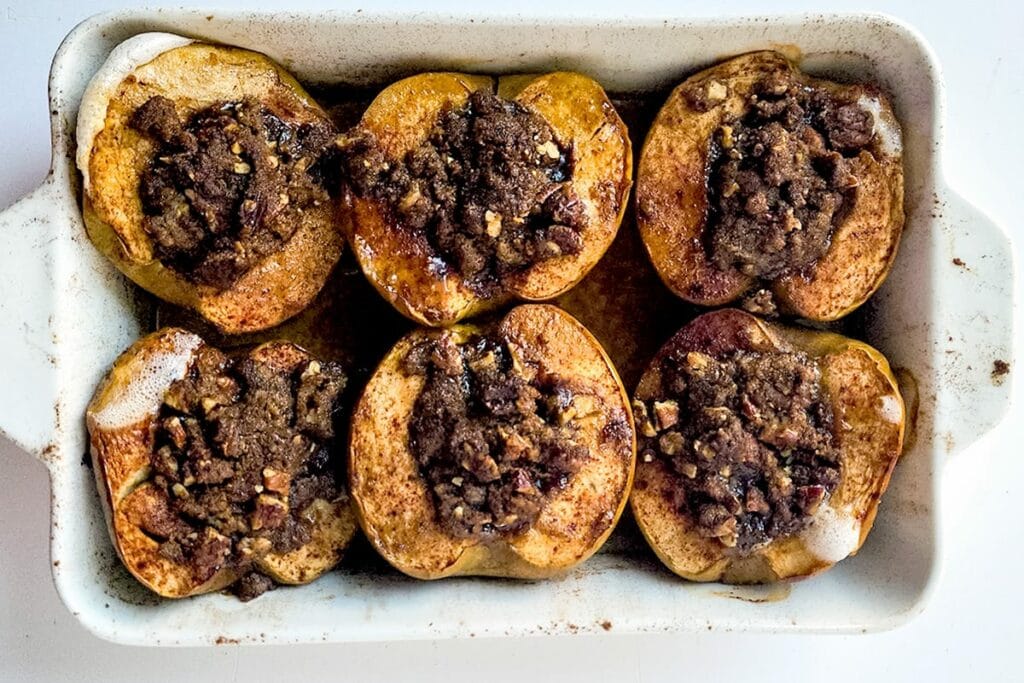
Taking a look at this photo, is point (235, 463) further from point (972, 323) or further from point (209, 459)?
point (972, 323)

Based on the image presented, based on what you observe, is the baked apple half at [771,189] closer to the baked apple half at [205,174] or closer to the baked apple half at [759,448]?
the baked apple half at [759,448]

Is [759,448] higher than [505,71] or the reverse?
the reverse

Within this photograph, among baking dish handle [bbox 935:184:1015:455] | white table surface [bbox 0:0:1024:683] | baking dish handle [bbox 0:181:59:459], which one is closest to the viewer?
baking dish handle [bbox 0:181:59:459]

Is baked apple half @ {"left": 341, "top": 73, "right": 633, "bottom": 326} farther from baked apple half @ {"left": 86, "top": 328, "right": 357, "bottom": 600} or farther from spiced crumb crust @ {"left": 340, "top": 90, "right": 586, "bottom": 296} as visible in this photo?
baked apple half @ {"left": 86, "top": 328, "right": 357, "bottom": 600}

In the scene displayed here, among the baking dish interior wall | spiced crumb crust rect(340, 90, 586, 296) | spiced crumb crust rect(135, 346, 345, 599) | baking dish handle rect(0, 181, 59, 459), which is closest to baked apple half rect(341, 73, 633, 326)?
spiced crumb crust rect(340, 90, 586, 296)

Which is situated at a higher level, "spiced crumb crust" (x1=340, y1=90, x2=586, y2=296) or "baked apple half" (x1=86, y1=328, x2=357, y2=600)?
"spiced crumb crust" (x1=340, y1=90, x2=586, y2=296)

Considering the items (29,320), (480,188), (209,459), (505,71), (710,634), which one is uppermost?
(505,71)

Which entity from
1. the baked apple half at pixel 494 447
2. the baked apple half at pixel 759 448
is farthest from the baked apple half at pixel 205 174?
the baked apple half at pixel 759 448

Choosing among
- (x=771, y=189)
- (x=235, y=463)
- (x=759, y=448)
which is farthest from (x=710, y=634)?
(x=235, y=463)
